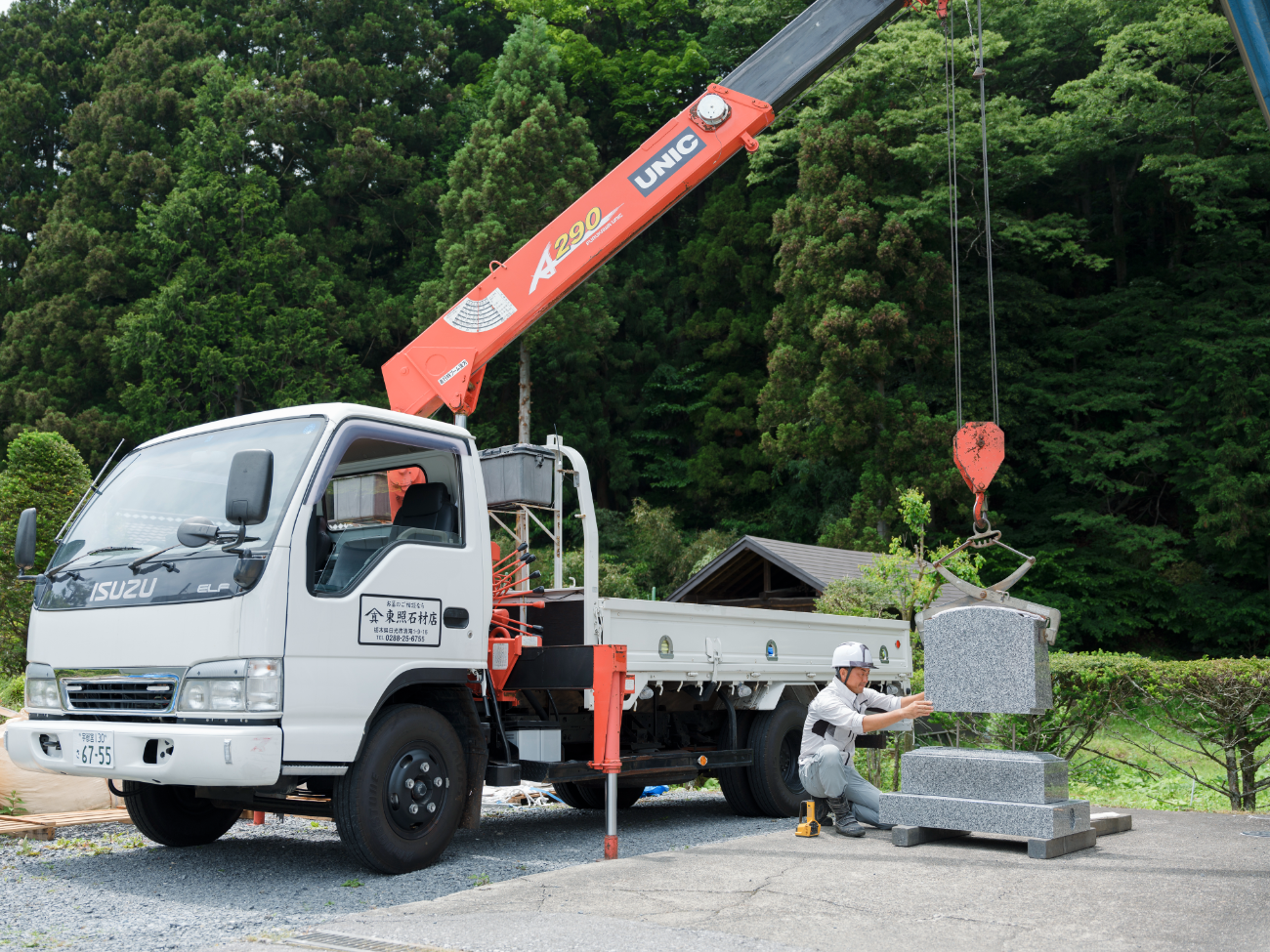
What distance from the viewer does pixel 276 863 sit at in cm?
672

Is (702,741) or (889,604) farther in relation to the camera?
(889,604)

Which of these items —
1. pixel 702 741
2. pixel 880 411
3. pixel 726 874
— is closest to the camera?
pixel 726 874

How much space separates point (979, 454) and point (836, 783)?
2969 mm

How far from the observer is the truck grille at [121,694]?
571 cm

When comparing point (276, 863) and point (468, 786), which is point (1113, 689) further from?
point (276, 863)

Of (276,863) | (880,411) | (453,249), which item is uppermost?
(453,249)

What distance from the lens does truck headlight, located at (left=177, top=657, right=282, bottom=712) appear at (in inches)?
219

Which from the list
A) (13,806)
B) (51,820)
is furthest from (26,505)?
(51,820)

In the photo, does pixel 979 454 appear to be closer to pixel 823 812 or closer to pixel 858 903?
pixel 823 812

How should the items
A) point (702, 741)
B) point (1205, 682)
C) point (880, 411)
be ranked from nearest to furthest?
point (702, 741) < point (1205, 682) < point (880, 411)

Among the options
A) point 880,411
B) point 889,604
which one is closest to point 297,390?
point 880,411

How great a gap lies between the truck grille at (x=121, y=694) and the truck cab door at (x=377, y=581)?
647 millimetres

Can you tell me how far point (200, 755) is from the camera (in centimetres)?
542

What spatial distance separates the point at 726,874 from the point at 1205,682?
569 cm
